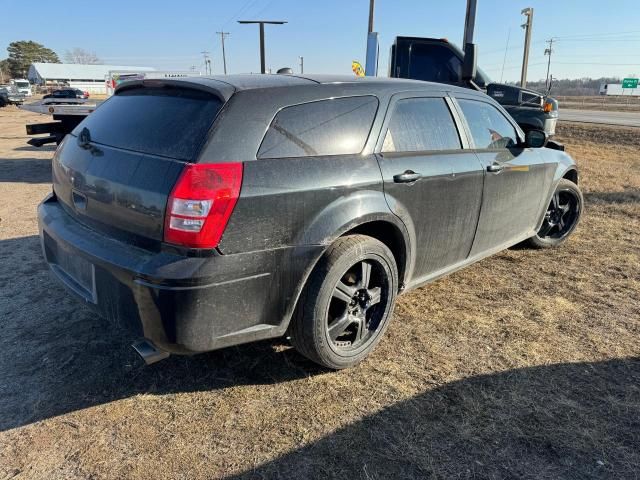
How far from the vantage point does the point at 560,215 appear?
520cm

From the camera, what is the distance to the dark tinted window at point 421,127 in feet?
10.1

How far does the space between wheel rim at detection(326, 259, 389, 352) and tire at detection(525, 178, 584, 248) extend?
2688mm

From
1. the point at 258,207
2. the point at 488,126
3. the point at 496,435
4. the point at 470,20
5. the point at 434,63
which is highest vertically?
the point at 470,20

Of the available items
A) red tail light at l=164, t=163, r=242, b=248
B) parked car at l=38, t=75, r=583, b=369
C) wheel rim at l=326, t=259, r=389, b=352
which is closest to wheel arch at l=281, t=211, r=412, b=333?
parked car at l=38, t=75, r=583, b=369

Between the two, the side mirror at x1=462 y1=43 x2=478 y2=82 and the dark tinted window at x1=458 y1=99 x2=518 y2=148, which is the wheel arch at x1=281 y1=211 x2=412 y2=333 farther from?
the side mirror at x1=462 y1=43 x2=478 y2=82

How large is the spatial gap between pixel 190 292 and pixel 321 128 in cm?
114

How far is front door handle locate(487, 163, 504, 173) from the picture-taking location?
12.1ft

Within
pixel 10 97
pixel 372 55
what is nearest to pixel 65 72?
pixel 10 97

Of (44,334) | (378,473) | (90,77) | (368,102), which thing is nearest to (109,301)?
(44,334)

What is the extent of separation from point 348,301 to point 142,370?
4.25ft

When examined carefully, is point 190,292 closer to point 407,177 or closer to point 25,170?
point 407,177

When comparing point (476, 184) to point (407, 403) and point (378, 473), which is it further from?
point (378, 473)

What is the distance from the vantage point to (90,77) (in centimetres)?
9200

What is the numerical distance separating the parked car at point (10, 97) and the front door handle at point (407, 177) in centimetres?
4014
